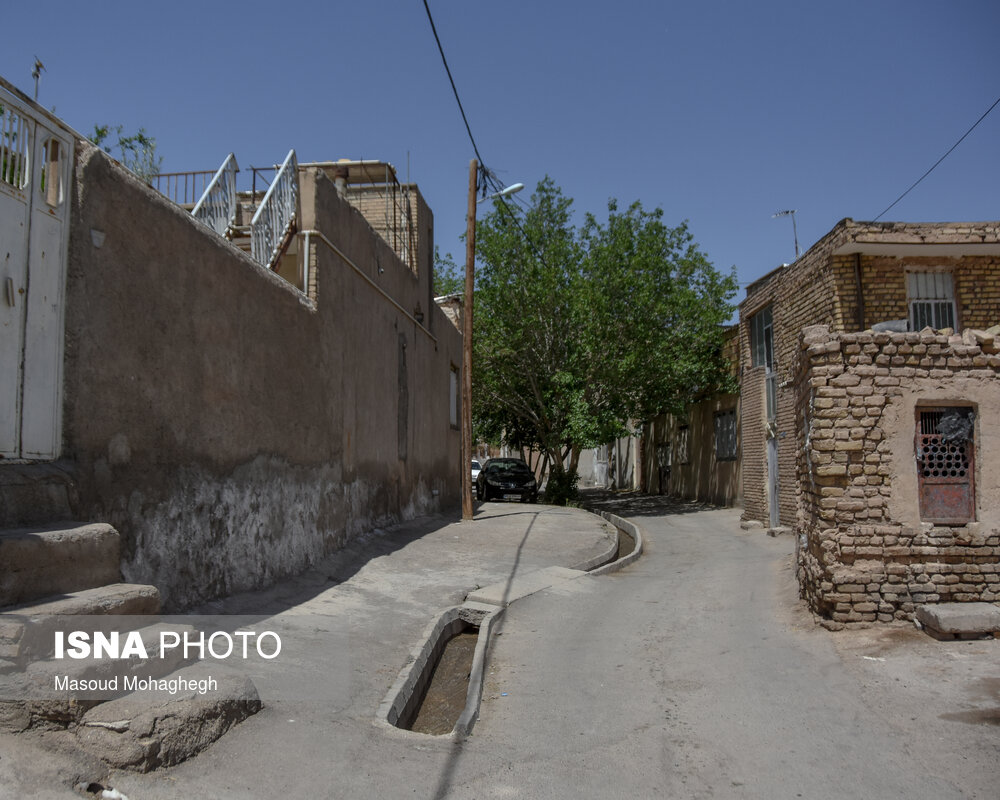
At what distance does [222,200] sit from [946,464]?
9.54 m

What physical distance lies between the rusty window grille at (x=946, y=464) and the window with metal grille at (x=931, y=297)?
22.1 ft

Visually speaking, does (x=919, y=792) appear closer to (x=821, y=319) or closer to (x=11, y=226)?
(x=11, y=226)

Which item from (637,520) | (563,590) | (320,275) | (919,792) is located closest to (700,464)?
(637,520)

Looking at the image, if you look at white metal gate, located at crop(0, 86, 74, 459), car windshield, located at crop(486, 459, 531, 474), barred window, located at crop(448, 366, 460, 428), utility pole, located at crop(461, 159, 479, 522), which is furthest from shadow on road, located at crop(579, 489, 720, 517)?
white metal gate, located at crop(0, 86, 74, 459)

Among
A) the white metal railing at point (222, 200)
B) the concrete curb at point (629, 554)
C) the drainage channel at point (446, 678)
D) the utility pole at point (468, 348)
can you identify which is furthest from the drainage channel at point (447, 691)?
the utility pole at point (468, 348)

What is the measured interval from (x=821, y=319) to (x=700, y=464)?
42.9 feet

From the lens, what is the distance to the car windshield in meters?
25.9

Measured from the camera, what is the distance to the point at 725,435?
79.6ft

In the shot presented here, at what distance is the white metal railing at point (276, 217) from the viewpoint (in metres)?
9.53

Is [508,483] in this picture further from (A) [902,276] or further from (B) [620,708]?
(B) [620,708]

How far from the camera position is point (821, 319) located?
14391 millimetres

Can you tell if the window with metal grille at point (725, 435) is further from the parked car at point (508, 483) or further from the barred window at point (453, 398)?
the barred window at point (453, 398)

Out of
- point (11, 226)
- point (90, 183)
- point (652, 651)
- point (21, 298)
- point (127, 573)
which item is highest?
point (90, 183)

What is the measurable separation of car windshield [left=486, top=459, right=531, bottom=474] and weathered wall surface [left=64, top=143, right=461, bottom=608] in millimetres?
13807
